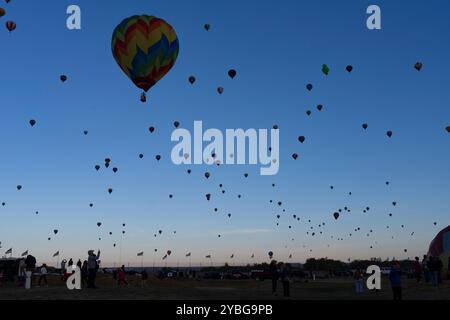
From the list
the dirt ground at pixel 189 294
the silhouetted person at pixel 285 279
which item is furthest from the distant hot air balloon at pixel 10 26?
the silhouetted person at pixel 285 279

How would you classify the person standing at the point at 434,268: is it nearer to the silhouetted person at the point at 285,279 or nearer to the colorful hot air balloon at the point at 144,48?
the silhouetted person at the point at 285,279

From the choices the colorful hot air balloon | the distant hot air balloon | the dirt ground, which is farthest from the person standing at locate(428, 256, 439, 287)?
the distant hot air balloon

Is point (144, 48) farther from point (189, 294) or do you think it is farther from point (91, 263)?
point (189, 294)

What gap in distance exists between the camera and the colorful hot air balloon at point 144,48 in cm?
3472

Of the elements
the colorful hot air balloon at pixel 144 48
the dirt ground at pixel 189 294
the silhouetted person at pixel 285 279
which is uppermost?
the colorful hot air balloon at pixel 144 48

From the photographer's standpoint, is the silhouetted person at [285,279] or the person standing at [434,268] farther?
the person standing at [434,268]

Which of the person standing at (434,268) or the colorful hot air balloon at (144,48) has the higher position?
the colorful hot air balloon at (144,48)

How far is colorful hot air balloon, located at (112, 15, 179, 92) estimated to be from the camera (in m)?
34.7

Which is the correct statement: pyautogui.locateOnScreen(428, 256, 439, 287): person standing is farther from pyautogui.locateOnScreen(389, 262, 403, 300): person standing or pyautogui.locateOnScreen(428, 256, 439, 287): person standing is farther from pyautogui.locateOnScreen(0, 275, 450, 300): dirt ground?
pyautogui.locateOnScreen(389, 262, 403, 300): person standing

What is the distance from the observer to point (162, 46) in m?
35.3
